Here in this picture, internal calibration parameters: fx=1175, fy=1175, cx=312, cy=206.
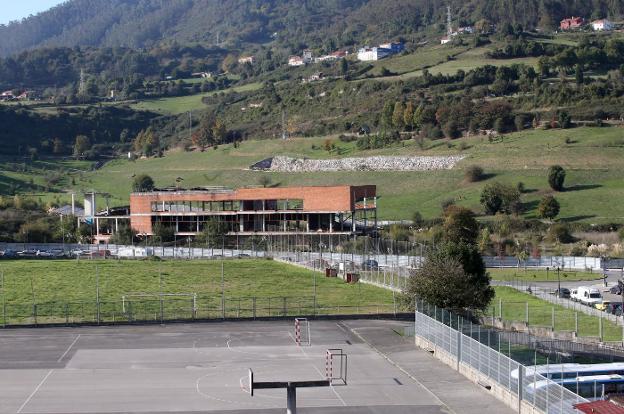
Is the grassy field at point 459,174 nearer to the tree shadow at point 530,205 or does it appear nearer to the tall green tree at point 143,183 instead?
the tree shadow at point 530,205

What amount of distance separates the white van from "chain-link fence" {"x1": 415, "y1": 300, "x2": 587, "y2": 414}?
798 inches

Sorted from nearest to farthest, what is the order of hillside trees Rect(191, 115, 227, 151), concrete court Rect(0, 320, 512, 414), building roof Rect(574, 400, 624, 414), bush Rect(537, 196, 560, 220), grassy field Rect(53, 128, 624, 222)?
building roof Rect(574, 400, 624, 414) → concrete court Rect(0, 320, 512, 414) → bush Rect(537, 196, 560, 220) → grassy field Rect(53, 128, 624, 222) → hillside trees Rect(191, 115, 227, 151)

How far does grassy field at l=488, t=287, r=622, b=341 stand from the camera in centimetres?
5555

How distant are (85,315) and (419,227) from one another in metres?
62.5

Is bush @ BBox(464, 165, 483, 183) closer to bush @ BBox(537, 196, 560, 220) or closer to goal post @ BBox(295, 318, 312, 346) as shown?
bush @ BBox(537, 196, 560, 220)

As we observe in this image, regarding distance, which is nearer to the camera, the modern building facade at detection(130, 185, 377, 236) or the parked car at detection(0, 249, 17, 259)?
the parked car at detection(0, 249, 17, 259)

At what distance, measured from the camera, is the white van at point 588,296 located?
6943cm

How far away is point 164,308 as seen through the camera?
6300 cm

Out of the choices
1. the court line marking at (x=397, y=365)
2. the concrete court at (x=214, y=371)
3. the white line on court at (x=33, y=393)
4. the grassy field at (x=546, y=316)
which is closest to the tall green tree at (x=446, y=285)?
the concrete court at (x=214, y=371)

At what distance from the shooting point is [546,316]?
6106cm

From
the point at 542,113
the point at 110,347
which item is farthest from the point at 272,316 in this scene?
the point at 542,113

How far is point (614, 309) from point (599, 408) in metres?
37.4

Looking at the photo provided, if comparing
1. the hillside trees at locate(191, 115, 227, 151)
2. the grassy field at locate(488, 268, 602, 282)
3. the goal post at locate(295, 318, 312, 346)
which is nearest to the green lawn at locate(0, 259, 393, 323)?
the goal post at locate(295, 318, 312, 346)

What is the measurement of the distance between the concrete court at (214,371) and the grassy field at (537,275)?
3014 centimetres
